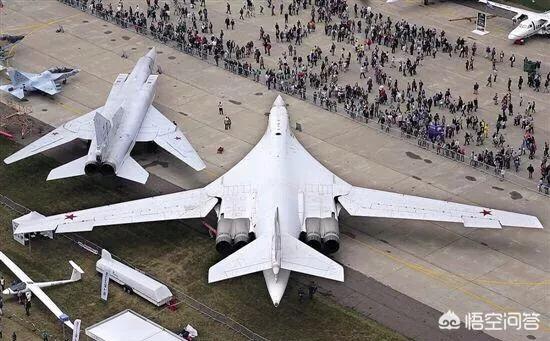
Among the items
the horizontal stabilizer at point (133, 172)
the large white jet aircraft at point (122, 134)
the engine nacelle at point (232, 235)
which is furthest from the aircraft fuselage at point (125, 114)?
the engine nacelle at point (232, 235)

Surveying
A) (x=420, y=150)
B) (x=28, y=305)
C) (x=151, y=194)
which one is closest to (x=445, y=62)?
(x=420, y=150)

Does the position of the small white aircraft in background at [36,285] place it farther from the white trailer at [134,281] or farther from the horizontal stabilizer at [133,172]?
the horizontal stabilizer at [133,172]

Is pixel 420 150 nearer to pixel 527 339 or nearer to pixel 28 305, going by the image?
pixel 527 339

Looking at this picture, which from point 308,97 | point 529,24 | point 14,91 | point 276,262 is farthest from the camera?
point 529,24

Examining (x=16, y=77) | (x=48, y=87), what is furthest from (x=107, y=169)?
(x=16, y=77)

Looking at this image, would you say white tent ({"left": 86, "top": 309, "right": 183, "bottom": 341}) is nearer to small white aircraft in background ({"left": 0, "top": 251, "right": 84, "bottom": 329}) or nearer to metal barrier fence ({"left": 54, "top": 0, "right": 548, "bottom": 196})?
small white aircraft in background ({"left": 0, "top": 251, "right": 84, "bottom": 329})

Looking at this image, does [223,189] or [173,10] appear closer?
[223,189]

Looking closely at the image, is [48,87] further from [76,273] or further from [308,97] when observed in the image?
[76,273]
